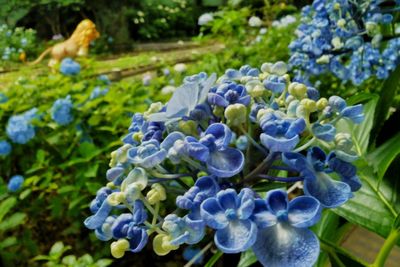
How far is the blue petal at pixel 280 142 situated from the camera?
1.07ft

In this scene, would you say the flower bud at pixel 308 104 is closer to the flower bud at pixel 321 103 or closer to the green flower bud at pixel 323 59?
the flower bud at pixel 321 103

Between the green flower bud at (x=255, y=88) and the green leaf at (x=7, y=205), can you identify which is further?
the green leaf at (x=7, y=205)

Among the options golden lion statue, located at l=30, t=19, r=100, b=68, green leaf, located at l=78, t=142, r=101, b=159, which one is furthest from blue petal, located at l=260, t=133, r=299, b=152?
golden lion statue, located at l=30, t=19, r=100, b=68

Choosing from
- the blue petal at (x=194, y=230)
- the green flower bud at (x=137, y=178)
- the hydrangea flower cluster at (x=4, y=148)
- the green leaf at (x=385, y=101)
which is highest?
the green flower bud at (x=137, y=178)

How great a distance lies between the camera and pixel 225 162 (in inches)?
13.4

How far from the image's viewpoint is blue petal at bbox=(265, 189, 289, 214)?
0.31 metres

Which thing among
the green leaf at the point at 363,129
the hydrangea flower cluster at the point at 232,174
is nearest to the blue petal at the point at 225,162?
the hydrangea flower cluster at the point at 232,174

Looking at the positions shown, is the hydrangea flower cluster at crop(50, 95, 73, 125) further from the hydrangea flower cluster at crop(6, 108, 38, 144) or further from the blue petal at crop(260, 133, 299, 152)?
the blue petal at crop(260, 133, 299, 152)

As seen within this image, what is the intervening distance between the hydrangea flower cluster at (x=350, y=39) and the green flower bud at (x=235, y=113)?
0.51 metres

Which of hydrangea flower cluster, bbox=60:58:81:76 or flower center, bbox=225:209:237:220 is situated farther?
hydrangea flower cluster, bbox=60:58:81:76

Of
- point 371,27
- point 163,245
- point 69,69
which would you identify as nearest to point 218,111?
point 163,245

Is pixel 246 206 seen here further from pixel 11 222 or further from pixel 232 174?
pixel 11 222

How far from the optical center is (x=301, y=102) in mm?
359

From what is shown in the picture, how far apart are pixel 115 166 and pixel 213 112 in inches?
3.9
